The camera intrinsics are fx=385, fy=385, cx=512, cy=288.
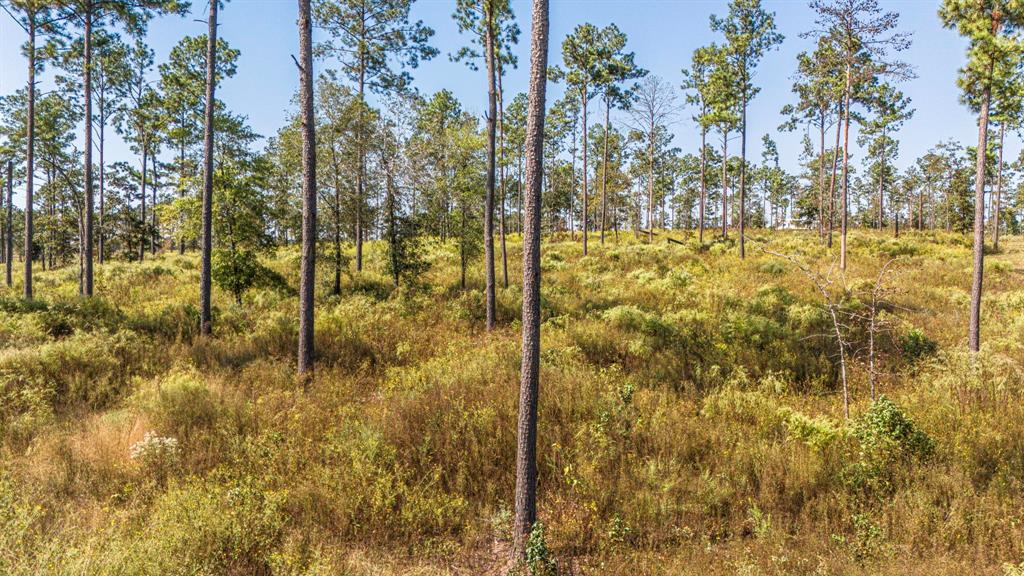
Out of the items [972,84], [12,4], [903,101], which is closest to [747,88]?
[903,101]

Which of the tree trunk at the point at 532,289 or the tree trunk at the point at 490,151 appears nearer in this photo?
the tree trunk at the point at 532,289

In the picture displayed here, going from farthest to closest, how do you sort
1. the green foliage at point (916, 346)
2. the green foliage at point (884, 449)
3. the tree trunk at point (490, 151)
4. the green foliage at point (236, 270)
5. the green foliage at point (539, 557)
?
the green foliage at point (236, 270) → the tree trunk at point (490, 151) → the green foliage at point (916, 346) → the green foliage at point (884, 449) → the green foliage at point (539, 557)

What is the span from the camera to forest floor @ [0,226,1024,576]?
4.50 meters

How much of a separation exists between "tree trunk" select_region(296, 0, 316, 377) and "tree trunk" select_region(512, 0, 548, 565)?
21.2 feet

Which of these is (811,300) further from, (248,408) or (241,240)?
(241,240)

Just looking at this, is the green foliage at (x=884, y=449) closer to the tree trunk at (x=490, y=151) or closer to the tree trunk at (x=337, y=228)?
the tree trunk at (x=490, y=151)

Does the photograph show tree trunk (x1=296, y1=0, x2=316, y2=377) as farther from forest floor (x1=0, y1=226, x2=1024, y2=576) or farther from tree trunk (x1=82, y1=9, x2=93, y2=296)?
tree trunk (x1=82, y1=9, x2=93, y2=296)

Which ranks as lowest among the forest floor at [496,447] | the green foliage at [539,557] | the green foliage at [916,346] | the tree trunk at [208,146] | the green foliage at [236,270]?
the green foliage at [539,557]

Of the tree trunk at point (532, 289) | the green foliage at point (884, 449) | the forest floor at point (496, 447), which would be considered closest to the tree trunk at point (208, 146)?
the forest floor at point (496, 447)

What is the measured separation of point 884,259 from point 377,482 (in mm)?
28433

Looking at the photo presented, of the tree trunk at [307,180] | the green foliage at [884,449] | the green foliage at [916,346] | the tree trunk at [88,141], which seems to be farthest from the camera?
the tree trunk at [88,141]

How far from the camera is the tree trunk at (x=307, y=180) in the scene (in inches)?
363

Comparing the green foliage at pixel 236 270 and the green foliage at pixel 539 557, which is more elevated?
the green foliage at pixel 236 270

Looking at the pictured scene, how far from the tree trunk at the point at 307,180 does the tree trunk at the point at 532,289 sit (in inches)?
254
